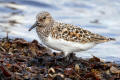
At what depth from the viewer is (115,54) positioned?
344 inches

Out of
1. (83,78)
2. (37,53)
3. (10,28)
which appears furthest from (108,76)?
(10,28)

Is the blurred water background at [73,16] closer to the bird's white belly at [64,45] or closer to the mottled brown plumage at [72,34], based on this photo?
the mottled brown plumage at [72,34]

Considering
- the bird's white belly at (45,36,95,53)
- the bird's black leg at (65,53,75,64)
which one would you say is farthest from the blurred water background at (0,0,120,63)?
the bird's white belly at (45,36,95,53)

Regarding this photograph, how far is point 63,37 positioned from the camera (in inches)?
253

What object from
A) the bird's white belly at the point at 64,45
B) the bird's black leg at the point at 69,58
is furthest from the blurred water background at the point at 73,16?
the bird's white belly at the point at 64,45

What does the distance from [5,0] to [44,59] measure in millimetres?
7823

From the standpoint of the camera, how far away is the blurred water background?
963 cm

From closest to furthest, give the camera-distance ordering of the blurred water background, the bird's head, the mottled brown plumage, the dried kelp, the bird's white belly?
the dried kelp → the bird's white belly → the mottled brown plumage → the bird's head → the blurred water background

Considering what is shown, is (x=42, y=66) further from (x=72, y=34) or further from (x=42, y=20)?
(x=42, y=20)

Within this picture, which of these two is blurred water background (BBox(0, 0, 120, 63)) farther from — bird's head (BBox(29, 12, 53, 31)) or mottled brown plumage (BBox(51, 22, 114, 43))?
bird's head (BBox(29, 12, 53, 31))

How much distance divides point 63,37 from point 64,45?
149 mm

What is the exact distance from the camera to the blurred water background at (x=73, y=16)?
9633 millimetres

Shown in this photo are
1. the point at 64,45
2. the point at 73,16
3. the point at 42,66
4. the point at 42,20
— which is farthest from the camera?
the point at 73,16

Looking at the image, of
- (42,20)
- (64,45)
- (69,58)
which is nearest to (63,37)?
(64,45)
